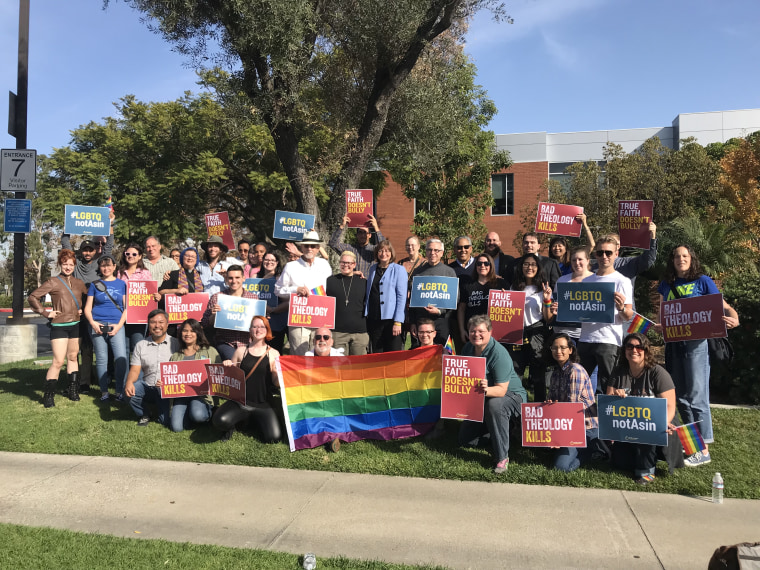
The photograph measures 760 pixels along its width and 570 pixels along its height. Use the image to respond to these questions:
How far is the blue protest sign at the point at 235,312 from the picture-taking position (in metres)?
7.54

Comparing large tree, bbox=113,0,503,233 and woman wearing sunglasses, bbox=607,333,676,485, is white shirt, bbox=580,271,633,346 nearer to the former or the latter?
woman wearing sunglasses, bbox=607,333,676,485

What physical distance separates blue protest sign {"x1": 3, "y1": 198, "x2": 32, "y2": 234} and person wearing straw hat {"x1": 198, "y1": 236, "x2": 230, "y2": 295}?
17.5 feet

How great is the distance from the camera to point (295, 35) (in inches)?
400

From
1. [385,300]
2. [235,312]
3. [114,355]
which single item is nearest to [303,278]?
[235,312]

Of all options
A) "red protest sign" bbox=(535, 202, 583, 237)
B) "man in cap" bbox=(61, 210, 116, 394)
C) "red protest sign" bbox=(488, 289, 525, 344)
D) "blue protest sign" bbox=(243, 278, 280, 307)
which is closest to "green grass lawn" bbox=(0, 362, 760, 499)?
"man in cap" bbox=(61, 210, 116, 394)

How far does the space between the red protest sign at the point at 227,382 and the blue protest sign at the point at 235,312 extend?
685 mm

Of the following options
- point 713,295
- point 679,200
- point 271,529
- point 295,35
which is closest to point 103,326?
point 271,529

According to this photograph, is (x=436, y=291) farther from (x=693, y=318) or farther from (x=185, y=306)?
(x=185, y=306)

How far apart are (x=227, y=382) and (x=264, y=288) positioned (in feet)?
6.04

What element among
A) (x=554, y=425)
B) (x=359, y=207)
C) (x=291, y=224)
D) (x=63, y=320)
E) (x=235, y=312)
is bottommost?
(x=554, y=425)

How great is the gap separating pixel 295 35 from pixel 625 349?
24.6ft

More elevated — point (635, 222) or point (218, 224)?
point (218, 224)

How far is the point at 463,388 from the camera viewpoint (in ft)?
19.8

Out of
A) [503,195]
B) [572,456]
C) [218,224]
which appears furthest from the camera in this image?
[503,195]
